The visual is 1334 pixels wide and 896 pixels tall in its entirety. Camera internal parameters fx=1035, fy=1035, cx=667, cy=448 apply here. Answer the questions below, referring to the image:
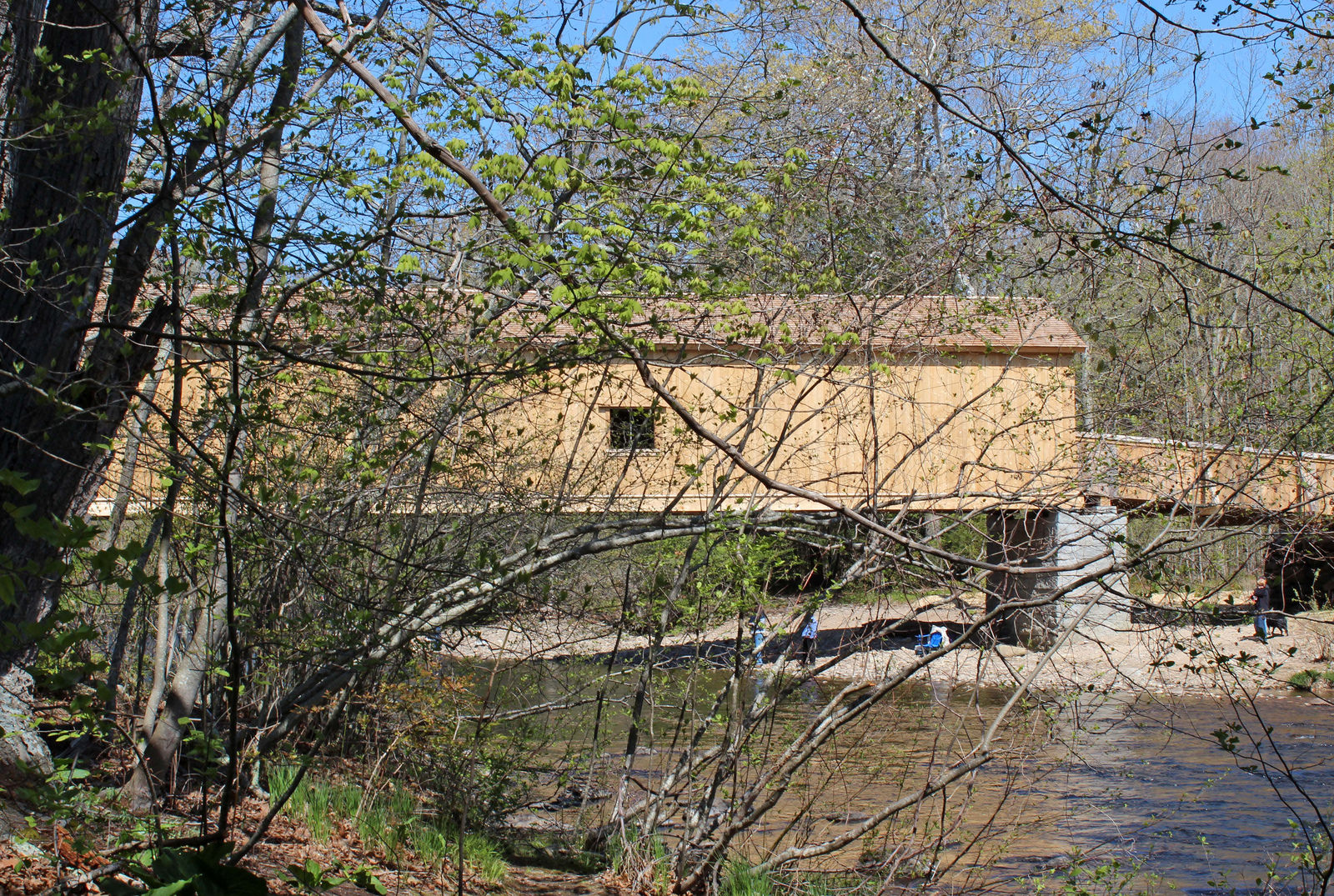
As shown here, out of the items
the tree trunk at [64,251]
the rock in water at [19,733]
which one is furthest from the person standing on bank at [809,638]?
the rock in water at [19,733]

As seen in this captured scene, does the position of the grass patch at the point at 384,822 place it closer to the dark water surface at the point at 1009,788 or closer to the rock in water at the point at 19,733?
the dark water surface at the point at 1009,788

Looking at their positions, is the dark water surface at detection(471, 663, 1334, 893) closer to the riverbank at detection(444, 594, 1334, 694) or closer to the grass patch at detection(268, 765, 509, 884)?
the riverbank at detection(444, 594, 1334, 694)

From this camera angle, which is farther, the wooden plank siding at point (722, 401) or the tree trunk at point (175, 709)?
the tree trunk at point (175, 709)

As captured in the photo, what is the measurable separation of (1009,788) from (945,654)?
0.84 m

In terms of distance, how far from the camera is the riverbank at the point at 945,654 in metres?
4.58

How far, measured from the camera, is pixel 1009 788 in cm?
496

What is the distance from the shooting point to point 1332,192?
56.2 feet

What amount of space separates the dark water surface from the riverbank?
208 millimetres

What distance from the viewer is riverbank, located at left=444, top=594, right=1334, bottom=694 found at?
15.0 feet

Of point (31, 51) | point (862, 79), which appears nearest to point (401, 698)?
point (31, 51)

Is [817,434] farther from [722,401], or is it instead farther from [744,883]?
[744,883]

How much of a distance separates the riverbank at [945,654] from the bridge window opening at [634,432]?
119 cm

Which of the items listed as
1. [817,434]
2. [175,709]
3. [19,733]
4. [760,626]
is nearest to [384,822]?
[175,709]

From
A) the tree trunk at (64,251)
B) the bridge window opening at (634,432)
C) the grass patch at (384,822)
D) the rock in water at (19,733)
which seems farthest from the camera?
the bridge window opening at (634,432)
